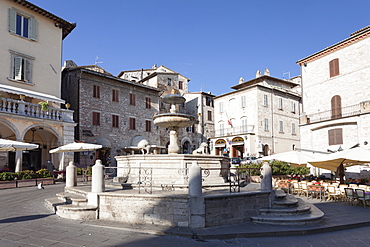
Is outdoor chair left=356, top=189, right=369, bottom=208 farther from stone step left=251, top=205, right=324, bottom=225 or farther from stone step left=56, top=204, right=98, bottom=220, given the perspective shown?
stone step left=56, top=204, right=98, bottom=220

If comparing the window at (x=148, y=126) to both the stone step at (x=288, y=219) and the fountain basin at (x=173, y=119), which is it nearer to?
the fountain basin at (x=173, y=119)

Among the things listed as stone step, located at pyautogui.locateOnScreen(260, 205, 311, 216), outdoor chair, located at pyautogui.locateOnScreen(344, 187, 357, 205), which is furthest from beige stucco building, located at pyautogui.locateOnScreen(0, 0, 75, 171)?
outdoor chair, located at pyautogui.locateOnScreen(344, 187, 357, 205)

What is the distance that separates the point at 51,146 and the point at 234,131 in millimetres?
23489

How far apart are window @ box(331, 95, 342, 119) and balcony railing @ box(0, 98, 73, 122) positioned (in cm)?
2331

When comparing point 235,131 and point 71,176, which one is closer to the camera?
point 71,176

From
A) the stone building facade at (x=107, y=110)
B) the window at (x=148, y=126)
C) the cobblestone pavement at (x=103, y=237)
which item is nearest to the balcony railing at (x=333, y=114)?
the window at (x=148, y=126)

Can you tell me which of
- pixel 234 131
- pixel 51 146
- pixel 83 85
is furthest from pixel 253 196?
pixel 234 131

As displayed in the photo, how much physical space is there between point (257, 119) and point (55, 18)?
82.0ft

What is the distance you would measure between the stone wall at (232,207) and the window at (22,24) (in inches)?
827

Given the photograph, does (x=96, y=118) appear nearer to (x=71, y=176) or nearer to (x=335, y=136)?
(x=71, y=176)

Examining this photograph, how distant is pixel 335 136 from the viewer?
1028 inches

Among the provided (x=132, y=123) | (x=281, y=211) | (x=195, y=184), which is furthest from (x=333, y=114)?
(x=195, y=184)

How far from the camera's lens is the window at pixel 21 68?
21.3 meters

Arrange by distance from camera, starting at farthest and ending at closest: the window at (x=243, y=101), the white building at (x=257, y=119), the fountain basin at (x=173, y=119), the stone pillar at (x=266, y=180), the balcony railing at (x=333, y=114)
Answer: the window at (x=243, y=101), the white building at (x=257, y=119), the balcony railing at (x=333, y=114), the fountain basin at (x=173, y=119), the stone pillar at (x=266, y=180)
